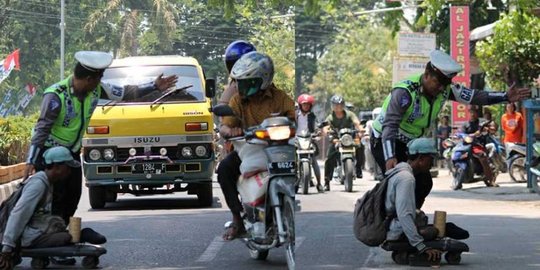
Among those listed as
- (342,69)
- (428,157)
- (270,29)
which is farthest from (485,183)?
(342,69)

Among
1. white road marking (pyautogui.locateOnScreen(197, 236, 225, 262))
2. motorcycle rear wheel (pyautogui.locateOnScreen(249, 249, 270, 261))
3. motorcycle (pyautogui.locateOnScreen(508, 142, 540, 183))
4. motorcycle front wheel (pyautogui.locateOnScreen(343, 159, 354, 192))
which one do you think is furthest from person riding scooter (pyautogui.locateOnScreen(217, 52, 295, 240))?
motorcycle (pyautogui.locateOnScreen(508, 142, 540, 183))

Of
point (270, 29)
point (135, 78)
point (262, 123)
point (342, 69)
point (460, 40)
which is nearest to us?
point (262, 123)

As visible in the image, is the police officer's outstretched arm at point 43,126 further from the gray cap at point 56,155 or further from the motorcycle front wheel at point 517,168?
the motorcycle front wheel at point 517,168

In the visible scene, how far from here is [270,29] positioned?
2555 centimetres

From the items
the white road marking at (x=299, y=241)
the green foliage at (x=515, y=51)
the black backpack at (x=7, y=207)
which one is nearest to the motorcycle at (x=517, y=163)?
the green foliage at (x=515, y=51)

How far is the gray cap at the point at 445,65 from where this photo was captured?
1039cm

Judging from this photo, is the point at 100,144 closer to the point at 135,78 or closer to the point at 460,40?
the point at 135,78

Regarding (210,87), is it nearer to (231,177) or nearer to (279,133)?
(231,177)

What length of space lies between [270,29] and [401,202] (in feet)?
51.2

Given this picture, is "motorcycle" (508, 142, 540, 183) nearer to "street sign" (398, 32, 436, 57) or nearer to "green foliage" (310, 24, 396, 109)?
"street sign" (398, 32, 436, 57)

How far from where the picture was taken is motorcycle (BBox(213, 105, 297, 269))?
9.72m

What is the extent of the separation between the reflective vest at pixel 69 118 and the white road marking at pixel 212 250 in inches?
57.3

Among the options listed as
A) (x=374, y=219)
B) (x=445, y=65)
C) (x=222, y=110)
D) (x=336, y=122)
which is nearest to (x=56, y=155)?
(x=222, y=110)

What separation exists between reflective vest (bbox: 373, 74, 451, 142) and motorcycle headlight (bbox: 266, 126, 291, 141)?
1203 millimetres
